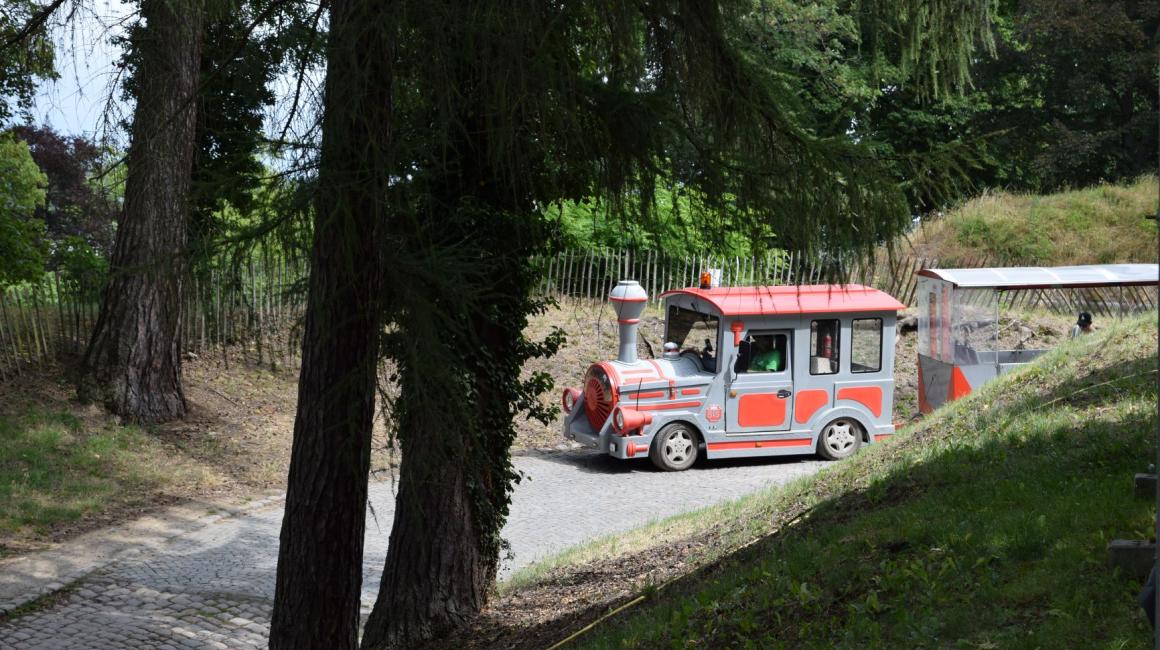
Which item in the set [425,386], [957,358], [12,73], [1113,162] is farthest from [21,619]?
[1113,162]

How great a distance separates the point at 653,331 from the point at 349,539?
15.4 meters

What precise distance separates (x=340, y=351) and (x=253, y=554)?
6.01m

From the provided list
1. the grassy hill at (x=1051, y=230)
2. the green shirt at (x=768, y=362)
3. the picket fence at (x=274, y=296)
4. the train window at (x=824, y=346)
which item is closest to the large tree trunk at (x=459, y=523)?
the picket fence at (x=274, y=296)

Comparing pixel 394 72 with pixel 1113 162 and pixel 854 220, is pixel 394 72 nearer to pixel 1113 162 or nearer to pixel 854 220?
pixel 854 220

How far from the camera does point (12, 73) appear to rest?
43.7ft

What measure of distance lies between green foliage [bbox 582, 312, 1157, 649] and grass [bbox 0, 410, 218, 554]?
788cm

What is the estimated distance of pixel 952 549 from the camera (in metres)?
6.18

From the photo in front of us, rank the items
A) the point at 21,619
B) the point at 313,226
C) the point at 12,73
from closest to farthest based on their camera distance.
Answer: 1. the point at 313,226
2. the point at 21,619
3. the point at 12,73

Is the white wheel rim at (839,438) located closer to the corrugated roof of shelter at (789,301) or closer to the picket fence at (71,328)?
the corrugated roof of shelter at (789,301)

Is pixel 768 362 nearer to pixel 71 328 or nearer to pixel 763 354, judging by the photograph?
pixel 763 354

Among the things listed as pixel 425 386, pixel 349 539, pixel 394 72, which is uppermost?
pixel 394 72

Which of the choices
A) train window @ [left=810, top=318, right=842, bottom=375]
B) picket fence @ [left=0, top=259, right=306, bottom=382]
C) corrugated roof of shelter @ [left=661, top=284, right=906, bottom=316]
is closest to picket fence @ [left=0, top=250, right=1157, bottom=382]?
picket fence @ [left=0, top=259, right=306, bottom=382]

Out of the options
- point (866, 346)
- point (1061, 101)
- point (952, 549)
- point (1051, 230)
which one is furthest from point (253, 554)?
point (1061, 101)

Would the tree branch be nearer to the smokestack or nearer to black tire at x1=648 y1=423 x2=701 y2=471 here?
the smokestack
